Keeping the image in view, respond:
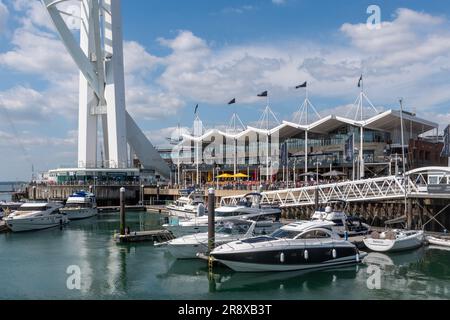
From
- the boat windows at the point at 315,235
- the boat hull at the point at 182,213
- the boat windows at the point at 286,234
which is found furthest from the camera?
the boat hull at the point at 182,213

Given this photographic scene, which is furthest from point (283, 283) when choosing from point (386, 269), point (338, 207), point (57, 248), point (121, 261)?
point (338, 207)

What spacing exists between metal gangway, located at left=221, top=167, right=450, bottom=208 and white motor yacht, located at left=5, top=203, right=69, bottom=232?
1977 cm

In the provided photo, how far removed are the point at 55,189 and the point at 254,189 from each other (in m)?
35.9

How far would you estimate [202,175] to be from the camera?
4205 inches

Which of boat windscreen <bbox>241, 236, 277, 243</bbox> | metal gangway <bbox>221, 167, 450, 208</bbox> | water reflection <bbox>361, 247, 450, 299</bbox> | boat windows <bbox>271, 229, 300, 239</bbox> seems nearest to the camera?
water reflection <bbox>361, 247, 450, 299</bbox>

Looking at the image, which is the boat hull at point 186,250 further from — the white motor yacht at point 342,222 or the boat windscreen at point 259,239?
the white motor yacht at point 342,222

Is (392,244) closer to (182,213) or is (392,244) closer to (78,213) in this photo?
(182,213)

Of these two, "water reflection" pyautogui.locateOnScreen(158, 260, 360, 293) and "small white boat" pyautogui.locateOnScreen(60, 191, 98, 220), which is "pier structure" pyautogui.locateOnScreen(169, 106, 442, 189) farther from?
"water reflection" pyautogui.locateOnScreen(158, 260, 360, 293)

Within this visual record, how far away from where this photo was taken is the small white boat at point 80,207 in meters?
61.0

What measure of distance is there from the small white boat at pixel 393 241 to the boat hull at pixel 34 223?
32024mm

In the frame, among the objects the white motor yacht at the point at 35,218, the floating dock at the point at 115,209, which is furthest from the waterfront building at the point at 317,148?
the white motor yacht at the point at 35,218

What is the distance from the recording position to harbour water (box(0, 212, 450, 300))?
78.0ft

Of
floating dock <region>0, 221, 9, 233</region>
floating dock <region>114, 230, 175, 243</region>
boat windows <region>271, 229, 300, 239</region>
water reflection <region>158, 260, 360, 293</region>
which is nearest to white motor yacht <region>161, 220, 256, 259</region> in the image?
water reflection <region>158, 260, 360, 293</region>
